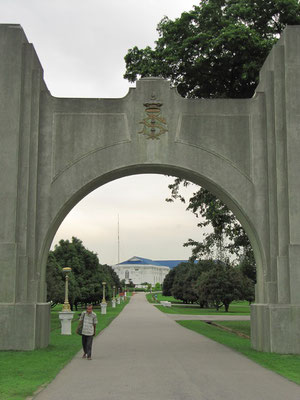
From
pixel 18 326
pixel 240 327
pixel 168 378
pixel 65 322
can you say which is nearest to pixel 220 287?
pixel 240 327

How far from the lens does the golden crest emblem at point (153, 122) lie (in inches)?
627

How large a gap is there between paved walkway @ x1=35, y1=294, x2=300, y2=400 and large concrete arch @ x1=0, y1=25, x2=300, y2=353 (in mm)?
2069

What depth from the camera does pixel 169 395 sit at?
28.2 ft

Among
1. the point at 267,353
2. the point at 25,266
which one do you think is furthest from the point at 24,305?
the point at 267,353

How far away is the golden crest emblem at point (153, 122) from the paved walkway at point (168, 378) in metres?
6.40

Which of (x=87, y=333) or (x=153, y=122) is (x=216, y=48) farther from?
(x=87, y=333)

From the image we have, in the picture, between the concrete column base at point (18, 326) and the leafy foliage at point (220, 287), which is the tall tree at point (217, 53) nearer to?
the concrete column base at point (18, 326)

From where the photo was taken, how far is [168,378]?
10.3m

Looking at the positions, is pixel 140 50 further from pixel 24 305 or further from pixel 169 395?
pixel 169 395

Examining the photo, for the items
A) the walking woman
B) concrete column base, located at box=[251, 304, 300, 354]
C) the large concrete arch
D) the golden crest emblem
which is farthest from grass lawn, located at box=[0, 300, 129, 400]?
the golden crest emblem

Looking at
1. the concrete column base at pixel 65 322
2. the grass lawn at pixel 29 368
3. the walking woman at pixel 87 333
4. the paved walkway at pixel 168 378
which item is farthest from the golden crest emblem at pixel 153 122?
the concrete column base at pixel 65 322

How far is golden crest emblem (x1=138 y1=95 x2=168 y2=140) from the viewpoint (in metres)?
15.9

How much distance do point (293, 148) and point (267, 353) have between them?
18.5 feet

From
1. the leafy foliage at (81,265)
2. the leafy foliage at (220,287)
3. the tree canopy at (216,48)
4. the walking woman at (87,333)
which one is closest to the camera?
the walking woman at (87,333)
